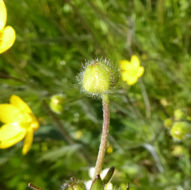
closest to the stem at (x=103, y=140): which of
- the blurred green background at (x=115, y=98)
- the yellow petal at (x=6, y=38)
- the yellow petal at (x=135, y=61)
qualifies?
the yellow petal at (x=6, y=38)

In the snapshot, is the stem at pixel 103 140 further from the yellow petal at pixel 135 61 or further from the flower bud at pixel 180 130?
the yellow petal at pixel 135 61

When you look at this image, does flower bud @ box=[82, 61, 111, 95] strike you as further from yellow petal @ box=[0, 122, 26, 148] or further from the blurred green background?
the blurred green background

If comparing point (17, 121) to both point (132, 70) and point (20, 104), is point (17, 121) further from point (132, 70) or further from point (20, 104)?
point (132, 70)

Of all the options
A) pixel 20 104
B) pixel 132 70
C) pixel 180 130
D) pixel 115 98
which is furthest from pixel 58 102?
pixel 132 70

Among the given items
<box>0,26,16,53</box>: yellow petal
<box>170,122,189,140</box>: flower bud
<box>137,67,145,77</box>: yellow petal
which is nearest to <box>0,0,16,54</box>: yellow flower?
<box>0,26,16,53</box>: yellow petal

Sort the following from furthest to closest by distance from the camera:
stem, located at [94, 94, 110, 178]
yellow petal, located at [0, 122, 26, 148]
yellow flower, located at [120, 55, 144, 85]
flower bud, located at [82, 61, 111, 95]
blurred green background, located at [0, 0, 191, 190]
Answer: yellow flower, located at [120, 55, 144, 85], blurred green background, located at [0, 0, 191, 190], yellow petal, located at [0, 122, 26, 148], flower bud, located at [82, 61, 111, 95], stem, located at [94, 94, 110, 178]

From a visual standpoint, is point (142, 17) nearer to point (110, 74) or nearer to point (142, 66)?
point (142, 66)

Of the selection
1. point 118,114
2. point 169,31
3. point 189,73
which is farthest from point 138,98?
point 169,31
